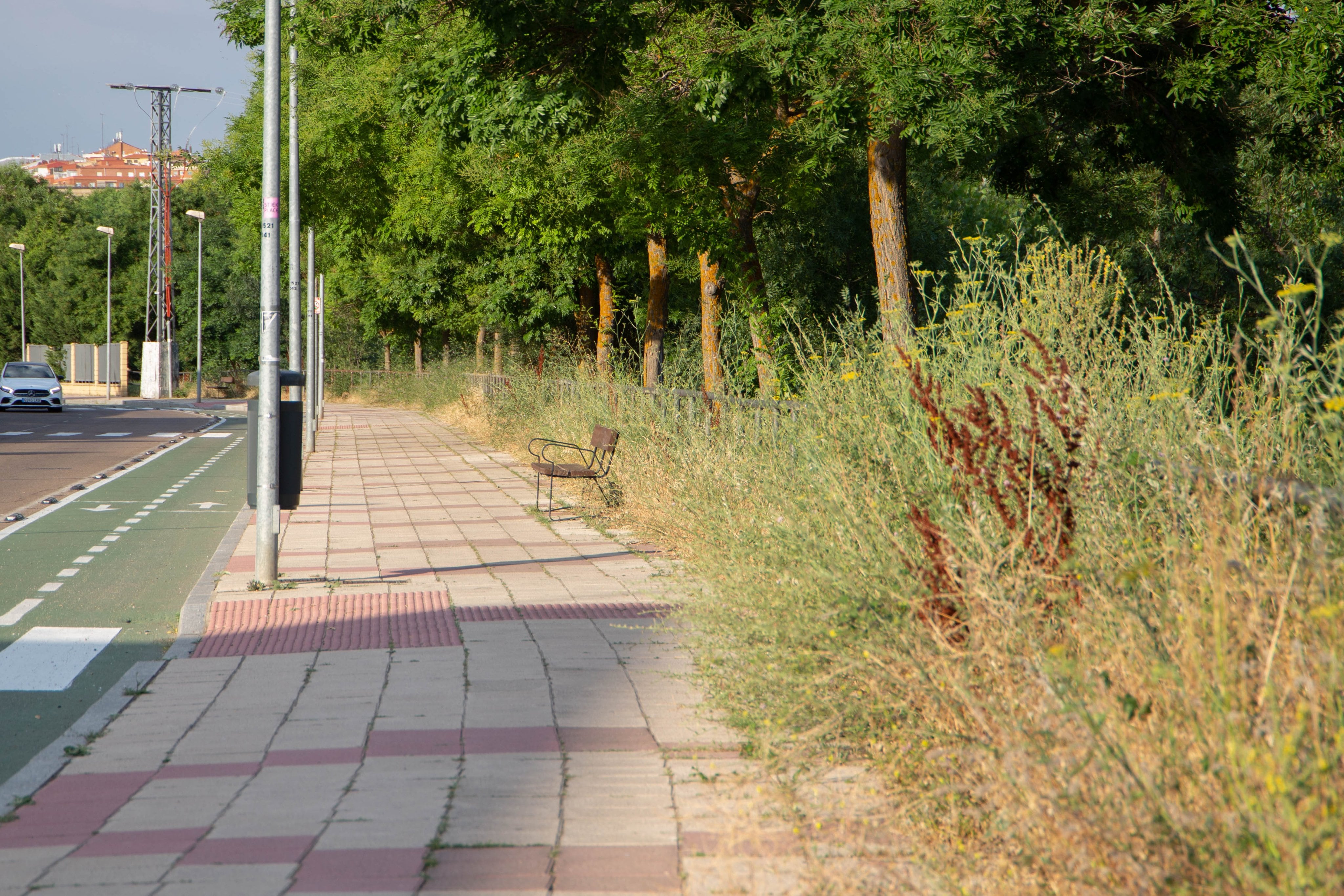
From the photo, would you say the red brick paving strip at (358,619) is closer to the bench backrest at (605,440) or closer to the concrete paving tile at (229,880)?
the concrete paving tile at (229,880)

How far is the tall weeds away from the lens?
2758 mm

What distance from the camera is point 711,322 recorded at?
56.1 ft

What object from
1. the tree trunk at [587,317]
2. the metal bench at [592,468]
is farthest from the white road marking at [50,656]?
the tree trunk at [587,317]

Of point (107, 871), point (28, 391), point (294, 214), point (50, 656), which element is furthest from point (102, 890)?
point (28, 391)

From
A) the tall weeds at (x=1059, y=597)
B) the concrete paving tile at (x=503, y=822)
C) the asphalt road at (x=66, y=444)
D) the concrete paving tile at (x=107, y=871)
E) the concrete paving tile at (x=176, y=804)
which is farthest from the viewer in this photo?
the asphalt road at (x=66, y=444)

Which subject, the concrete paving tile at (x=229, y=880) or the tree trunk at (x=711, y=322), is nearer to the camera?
the concrete paving tile at (x=229, y=880)

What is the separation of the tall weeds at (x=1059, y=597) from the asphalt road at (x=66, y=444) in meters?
6.17

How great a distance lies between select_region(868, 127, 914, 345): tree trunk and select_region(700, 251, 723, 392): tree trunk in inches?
155

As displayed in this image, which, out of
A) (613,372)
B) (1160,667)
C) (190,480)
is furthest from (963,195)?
(1160,667)

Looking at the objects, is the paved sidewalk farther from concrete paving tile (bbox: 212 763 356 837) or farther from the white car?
the white car

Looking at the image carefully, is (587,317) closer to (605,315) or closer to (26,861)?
(605,315)

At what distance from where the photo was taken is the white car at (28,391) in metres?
41.0

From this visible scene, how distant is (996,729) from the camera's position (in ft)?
11.9

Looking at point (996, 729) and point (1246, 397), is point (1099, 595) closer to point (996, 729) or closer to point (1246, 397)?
point (996, 729)
